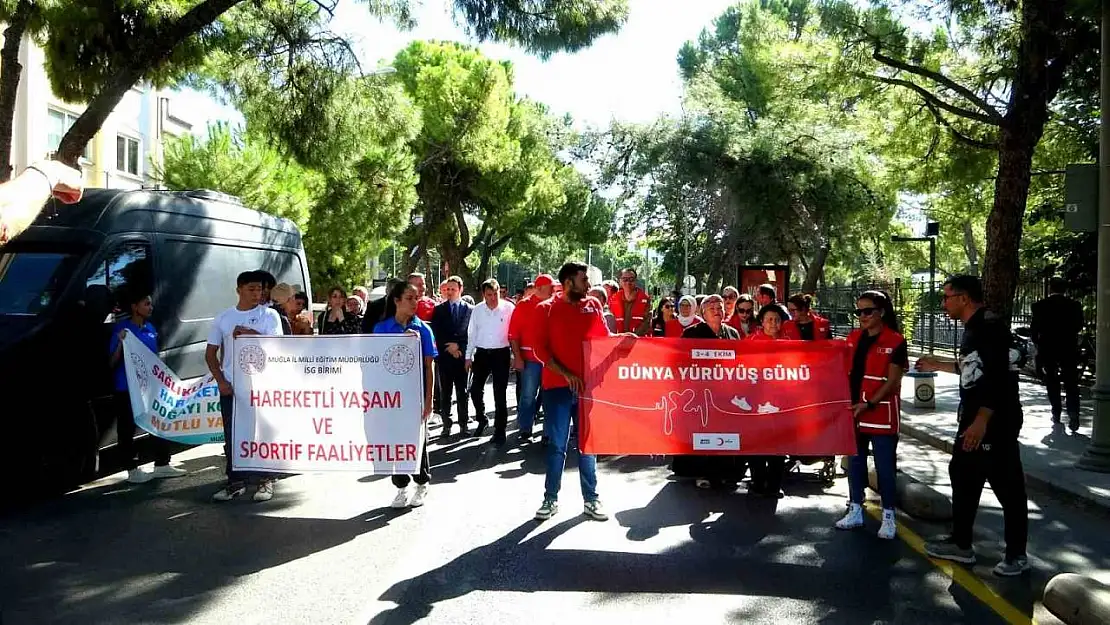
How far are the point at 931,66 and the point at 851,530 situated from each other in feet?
36.7

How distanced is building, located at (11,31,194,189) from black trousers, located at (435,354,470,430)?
40.3 ft

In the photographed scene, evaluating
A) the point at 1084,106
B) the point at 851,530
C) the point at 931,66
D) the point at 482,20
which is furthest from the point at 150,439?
the point at 1084,106

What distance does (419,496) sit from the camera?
744 cm

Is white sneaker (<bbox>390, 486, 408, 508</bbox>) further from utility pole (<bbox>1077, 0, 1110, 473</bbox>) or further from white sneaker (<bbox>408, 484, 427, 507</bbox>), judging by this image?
utility pole (<bbox>1077, 0, 1110, 473</bbox>)

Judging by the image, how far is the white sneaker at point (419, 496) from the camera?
24.2 ft

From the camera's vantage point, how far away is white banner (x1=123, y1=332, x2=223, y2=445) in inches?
315

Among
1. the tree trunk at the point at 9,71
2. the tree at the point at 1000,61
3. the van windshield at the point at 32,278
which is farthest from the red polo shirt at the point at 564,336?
the tree at the point at 1000,61

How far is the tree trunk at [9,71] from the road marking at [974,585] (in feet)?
34.9

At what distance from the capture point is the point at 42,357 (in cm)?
731

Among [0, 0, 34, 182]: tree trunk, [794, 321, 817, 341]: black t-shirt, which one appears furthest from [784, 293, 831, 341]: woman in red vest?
[0, 0, 34, 182]: tree trunk

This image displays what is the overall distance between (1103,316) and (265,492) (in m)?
8.12

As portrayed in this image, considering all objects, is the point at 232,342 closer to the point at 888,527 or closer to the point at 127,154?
the point at 888,527

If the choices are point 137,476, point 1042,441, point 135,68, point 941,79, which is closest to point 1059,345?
point 1042,441

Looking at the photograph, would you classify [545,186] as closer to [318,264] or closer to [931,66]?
[318,264]
